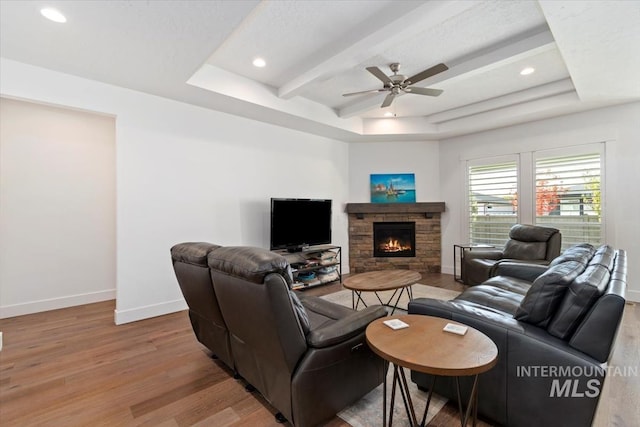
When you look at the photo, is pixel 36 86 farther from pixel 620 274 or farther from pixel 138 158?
pixel 620 274

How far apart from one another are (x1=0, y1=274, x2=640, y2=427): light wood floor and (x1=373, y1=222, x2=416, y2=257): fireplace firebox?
3.20 m

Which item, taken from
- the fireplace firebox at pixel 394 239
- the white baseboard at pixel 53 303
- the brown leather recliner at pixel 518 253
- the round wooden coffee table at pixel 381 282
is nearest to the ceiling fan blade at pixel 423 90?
the round wooden coffee table at pixel 381 282

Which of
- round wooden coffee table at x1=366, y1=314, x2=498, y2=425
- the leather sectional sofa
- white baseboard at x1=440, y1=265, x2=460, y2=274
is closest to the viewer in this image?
round wooden coffee table at x1=366, y1=314, x2=498, y2=425

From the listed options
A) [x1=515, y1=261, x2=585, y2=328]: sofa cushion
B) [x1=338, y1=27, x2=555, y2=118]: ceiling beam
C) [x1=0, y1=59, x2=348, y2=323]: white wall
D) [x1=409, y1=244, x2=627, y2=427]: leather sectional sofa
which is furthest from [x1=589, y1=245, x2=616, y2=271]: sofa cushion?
[x1=0, y1=59, x2=348, y2=323]: white wall

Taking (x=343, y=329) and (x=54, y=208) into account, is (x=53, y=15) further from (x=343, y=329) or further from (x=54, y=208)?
(x=343, y=329)

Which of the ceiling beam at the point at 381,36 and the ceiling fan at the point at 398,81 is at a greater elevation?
the ceiling beam at the point at 381,36

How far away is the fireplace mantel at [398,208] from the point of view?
5.82 meters

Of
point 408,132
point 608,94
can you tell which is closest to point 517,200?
point 608,94

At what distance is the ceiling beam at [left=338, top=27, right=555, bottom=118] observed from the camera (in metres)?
2.80

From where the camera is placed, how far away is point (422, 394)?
198cm

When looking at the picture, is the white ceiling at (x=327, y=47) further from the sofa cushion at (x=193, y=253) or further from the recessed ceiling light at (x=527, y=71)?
the sofa cushion at (x=193, y=253)

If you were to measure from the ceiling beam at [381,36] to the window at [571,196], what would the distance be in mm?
3587

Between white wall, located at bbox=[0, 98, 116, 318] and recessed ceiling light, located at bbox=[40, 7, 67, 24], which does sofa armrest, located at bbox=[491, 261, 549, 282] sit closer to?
recessed ceiling light, located at bbox=[40, 7, 67, 24]

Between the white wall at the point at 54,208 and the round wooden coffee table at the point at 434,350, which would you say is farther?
the white wall at the point at 54,208
